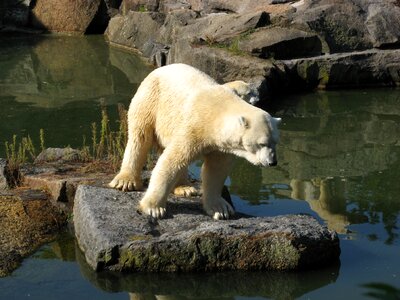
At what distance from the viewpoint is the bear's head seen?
17.9 feet

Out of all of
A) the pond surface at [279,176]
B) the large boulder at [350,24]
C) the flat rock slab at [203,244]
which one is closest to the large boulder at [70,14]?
the pond surface at [279,176]

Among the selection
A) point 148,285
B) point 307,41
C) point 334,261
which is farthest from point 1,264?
point 307,41

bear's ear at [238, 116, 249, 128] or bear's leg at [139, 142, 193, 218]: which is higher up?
bear's ear at [238, 116, 249, 128]

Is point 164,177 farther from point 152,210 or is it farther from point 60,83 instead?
point 60,83

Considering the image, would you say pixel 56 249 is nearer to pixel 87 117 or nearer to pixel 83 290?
pixel 83 290

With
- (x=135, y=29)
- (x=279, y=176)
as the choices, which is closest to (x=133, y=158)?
(x=279, y=176)

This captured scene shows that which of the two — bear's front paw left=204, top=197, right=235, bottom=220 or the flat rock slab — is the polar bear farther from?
the flat rock slab

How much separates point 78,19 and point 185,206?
14045 mm

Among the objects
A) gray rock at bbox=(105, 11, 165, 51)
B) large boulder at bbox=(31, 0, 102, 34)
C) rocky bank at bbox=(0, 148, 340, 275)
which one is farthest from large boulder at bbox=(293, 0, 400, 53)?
rocky bank at bbox=(0, 148, 340, 275)

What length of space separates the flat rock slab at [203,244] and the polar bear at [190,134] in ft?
0.95

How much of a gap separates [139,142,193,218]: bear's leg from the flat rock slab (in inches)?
3.7

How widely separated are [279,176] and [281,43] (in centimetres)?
517

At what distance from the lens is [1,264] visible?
577 cm

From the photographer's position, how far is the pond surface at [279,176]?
5.49m
